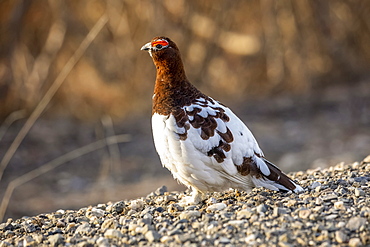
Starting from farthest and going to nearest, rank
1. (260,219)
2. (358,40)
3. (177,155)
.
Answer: (358,40)
(177,155)
(260,219)

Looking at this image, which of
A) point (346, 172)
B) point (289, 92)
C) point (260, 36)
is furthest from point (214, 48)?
point (346, 172)

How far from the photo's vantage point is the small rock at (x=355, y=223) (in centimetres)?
347

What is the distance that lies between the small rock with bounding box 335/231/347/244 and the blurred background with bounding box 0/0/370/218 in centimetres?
682

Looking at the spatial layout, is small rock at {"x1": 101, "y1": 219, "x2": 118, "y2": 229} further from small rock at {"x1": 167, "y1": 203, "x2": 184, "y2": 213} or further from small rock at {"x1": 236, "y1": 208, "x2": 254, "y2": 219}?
small rock at {"x1": 236, "y1": 208, "x2": 254, "y2": 219}

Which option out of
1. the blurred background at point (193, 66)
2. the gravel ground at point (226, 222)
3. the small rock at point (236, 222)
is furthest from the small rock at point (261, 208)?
the blurred background at point (193, 66)

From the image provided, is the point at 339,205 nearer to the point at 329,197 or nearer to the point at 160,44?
the point at 329,197

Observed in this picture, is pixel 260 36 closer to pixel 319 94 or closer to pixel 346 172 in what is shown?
pixel 319 94

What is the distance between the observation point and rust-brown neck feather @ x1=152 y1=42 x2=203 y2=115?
4.32m

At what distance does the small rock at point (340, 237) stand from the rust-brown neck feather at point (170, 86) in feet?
4.58

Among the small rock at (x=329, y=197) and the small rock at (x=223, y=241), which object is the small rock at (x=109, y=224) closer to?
the small rock at (x=223, y=241)

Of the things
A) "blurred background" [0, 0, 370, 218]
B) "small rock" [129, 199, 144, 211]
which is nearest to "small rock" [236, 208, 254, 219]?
"small rock" [129, 199, 144, 211]

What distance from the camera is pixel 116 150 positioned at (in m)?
9.98

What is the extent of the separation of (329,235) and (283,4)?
8985 mm

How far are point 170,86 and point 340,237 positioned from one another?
1.61 meters
